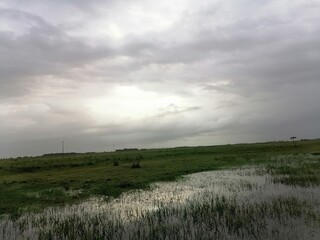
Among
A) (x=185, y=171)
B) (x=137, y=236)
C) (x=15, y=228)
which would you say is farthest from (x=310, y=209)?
(x=185, y=171)

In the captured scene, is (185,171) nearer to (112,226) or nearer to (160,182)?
(160,182)

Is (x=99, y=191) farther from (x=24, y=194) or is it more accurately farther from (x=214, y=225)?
(x=214, y=225)

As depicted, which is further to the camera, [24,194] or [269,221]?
[24,194]

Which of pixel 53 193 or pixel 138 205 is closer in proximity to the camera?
pixel 138 205

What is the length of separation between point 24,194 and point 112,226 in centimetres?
1743

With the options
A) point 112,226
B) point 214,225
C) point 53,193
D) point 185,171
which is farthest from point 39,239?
point 185,171

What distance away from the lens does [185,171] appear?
4066cm

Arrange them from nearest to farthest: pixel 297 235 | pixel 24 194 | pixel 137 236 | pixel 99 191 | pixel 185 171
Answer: pixel 297 235
pixel 137 236
pixel 99 191
pixel 24 194
pixel 185 171

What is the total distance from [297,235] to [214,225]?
10.2ft

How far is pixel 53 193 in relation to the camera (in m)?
28.5

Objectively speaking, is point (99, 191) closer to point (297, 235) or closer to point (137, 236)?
point (137, 236)

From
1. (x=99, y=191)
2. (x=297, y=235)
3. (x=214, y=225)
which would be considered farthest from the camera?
(x=99, y=191)

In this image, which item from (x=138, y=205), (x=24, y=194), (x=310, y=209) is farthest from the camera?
(x=24, y=194)

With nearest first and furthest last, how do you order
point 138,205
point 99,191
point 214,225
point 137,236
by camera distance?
point 137,236, point 214,225, point 138,205, point 99,191
